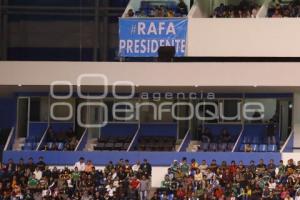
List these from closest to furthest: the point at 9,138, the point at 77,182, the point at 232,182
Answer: the point at 232,182 < the point at 77,182 < the point at 9,138

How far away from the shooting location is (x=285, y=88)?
35.0 m

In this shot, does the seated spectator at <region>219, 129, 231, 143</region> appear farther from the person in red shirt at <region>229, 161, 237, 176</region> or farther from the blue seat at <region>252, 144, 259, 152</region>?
the person in red shirt at <region>229, 161, 237, 176</region>

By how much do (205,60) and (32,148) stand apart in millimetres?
6970

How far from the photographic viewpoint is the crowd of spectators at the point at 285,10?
118ft

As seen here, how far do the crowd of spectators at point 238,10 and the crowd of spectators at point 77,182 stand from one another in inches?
260

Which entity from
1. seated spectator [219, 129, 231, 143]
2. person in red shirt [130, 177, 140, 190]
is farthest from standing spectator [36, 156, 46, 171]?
seated spectator [219, 129, 231, 143]

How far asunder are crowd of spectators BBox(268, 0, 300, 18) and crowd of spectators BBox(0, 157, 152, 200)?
737 centimetres

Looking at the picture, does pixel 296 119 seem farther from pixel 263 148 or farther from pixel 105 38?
pixel 105 38

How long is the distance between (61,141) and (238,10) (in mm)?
7968

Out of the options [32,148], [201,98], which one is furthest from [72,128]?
[201,98]

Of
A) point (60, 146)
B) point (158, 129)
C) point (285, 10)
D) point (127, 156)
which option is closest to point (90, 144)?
point (60, 146)

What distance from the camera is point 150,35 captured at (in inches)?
1390

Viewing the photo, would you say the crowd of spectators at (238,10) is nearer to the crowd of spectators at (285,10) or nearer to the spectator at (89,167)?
the crowd of spectators at (285,10)

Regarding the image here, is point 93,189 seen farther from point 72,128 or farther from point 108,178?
point 72,128
